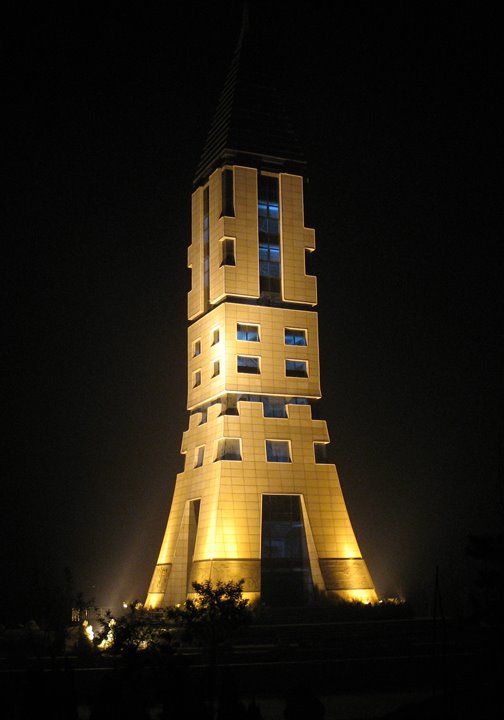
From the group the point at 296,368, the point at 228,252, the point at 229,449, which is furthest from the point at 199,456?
the point at 228,252

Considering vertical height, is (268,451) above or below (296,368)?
below

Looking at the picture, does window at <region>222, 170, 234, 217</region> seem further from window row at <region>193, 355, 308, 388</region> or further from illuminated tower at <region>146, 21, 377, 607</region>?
window row at <region>193, 355, 308, 388</region>

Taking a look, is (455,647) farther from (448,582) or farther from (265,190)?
(265,190)

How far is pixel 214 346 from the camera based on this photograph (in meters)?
56.3

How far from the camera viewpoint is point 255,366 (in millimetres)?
55656

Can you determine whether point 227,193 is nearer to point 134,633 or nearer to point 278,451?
point 278,451

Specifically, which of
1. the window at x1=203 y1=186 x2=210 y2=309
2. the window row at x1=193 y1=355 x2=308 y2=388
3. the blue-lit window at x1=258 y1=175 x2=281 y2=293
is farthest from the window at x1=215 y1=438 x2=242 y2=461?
the blue-lit window at x1=258 y1=175 x2=281 y2=293

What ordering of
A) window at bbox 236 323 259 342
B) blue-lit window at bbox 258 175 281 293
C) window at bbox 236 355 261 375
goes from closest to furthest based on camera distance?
window at bbox 236 355 261 375, window at bbox 236 323 259 342, blue-lit window at bbox 258 175 281 293

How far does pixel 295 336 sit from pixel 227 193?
991cm

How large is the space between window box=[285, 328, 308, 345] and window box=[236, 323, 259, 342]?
2.00m

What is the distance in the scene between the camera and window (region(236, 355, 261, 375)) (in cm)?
5522

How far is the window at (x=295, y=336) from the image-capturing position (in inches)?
2234

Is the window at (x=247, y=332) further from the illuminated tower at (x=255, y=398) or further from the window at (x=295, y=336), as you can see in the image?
the window at (x=295, y=336)

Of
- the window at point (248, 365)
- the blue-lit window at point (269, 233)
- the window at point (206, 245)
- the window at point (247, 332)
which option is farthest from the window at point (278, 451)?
Answer: the window at point (206, 245)
